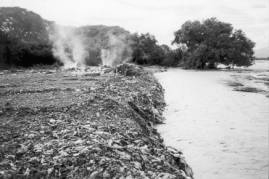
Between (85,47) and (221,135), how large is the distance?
42.0m

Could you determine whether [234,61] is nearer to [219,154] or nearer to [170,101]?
[170,101]

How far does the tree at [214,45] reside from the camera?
123 ft

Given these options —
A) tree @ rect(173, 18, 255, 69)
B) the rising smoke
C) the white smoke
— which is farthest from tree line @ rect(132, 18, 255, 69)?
the white smoke

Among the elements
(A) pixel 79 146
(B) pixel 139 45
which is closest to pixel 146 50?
(B) pixel 139 45

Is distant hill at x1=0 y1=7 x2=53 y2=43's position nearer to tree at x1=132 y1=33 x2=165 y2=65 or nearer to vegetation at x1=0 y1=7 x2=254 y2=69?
vegetation at x1=0 y1=7 x2=254 y2=69

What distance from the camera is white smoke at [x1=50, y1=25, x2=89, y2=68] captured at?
4091 cm

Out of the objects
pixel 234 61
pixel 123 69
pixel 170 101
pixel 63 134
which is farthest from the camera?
pixel 234 61

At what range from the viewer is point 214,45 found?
38938 mm

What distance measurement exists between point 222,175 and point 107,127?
9.12 ft

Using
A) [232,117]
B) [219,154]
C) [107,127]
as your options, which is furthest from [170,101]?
[107,127]

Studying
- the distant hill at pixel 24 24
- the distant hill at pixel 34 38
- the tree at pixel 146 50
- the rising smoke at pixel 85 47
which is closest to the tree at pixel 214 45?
the tree at pixel 146 50

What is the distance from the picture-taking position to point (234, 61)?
38.2 m

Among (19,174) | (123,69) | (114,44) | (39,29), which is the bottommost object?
(19,174)

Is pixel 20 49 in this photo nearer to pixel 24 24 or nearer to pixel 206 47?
pixel 24 24
